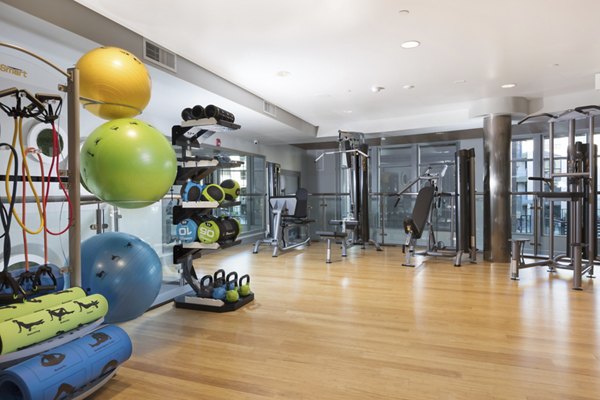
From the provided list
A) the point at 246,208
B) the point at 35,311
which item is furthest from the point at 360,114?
the point at 35,311

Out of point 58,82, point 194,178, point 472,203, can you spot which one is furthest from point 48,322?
point 472,203

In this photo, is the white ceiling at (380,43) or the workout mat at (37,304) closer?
the workout mat at (37,304)

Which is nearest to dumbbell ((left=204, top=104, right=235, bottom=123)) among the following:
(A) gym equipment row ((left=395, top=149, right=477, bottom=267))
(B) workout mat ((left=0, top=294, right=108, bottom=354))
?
(B) workout mat ((left=0, top=294, right=108, bottom=354))

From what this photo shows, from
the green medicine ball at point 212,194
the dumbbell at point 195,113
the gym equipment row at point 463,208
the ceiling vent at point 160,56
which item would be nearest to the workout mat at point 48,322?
the green medicine ball at point 212,194

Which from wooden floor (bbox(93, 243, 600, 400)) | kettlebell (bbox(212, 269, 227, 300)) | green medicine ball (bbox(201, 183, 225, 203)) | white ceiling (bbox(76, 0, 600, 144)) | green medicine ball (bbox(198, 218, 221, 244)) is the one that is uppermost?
white ceiling (bbox(76, 0, 600, 144))

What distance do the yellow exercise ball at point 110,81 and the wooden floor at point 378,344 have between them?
1.61 m

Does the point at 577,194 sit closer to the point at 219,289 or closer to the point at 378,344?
the point at 378,344

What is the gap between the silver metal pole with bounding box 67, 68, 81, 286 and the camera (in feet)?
6.91

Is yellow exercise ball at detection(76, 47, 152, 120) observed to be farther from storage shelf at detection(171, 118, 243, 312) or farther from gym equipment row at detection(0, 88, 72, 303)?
storage shelf at detection(171, 118, 243, 312)

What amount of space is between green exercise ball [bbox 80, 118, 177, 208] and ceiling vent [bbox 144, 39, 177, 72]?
61.2 inches

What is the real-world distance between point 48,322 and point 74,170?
82 centimetres

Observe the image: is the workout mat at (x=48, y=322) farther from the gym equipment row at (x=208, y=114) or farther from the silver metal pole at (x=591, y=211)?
the silver metal pole at (x=591, y=211)

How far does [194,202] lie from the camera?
3350 mm

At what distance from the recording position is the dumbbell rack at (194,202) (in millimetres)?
3336
